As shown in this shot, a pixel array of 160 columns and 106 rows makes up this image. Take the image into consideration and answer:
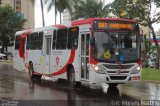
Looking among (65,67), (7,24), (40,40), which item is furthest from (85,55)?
(7,24)

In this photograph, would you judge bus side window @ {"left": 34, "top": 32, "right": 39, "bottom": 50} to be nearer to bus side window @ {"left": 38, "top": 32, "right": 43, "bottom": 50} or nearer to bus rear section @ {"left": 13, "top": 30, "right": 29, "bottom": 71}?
bus side window @ {"left": 38, "top": 32, "right": 43, "bottom": 50}

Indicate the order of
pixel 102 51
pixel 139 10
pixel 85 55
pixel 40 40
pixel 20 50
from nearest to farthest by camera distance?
pixel 102 51 < pixel 85 55 < pixel 40 40 < pixel 20 50 < pixel 139 10

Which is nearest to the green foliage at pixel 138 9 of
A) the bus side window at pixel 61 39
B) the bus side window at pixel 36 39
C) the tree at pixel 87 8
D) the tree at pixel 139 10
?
the tree at pixel 139 10

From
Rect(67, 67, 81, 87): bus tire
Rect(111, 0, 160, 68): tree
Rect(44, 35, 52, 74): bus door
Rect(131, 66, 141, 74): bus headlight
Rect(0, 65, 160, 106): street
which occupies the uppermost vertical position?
Rect(111, 0, 160, 68): tree

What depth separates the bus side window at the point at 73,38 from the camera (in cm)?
2016

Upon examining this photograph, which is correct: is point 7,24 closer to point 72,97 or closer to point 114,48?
point 114,48

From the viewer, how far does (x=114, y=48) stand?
1825 cm

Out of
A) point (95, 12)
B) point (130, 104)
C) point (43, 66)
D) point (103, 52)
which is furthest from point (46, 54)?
point (95, 12)

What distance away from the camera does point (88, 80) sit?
1867 centimetres

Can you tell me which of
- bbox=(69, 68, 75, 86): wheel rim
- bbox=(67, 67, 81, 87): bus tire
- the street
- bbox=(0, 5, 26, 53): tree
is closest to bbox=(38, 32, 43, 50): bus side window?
bbox=(67, 67, 81, 87): bus tire

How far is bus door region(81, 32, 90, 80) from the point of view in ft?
62.0

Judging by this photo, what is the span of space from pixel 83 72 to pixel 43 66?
5.85 metres

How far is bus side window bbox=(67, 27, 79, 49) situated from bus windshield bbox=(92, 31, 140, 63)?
1.98m

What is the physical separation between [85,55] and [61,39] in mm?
3394
